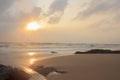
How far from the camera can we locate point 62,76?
467 inches

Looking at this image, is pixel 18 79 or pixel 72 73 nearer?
pixel 18 79

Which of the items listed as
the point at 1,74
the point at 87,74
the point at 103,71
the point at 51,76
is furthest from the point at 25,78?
the point at 103,71

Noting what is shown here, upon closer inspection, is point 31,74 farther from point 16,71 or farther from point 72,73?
point 72,73

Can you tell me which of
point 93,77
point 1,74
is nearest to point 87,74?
point 93,77

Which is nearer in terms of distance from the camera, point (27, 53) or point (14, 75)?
point (14, 75)

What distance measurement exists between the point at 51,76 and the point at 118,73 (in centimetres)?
284

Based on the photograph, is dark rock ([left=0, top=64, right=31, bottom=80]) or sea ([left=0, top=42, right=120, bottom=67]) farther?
sea ([left=0, top=42, right=120, bottom=67])

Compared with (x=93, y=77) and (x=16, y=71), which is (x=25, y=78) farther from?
(x=93, y=77)

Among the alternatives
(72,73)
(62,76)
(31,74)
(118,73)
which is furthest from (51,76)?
(118,73)

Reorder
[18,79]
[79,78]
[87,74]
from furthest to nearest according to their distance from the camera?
[87,74]
[79,78]
[18,79]

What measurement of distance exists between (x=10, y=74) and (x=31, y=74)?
75 centimetres

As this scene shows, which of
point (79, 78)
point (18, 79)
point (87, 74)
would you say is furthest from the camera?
point (87, 74)

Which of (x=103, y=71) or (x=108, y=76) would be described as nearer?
(x=108, y=76)

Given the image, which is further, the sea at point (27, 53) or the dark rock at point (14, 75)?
the sea at point (27, 53)
